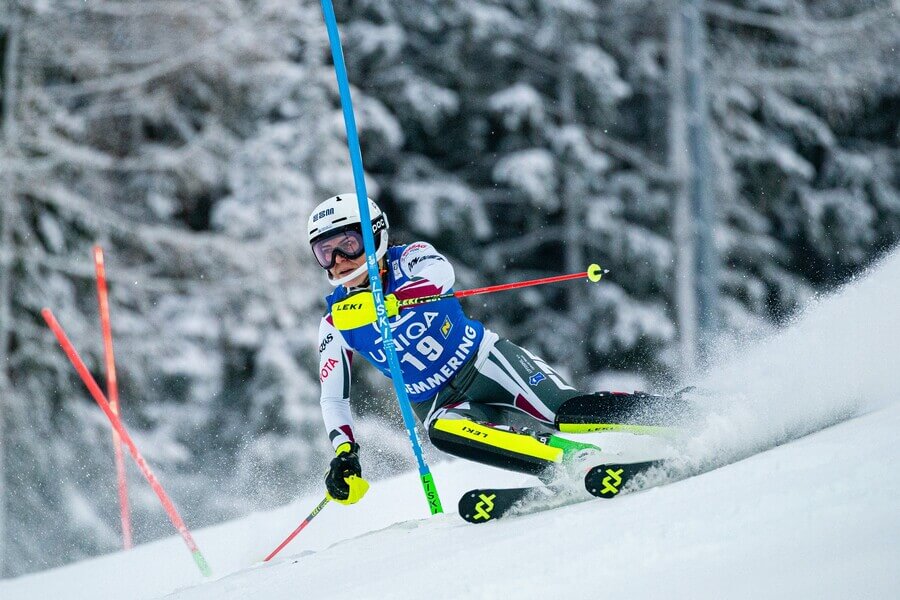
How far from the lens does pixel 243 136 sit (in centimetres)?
1505

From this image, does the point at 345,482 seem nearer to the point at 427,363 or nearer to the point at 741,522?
the point at 427,363

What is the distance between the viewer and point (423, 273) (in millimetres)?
4434

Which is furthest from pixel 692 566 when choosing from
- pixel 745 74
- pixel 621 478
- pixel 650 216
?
pixel 745 74

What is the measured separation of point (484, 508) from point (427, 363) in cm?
87

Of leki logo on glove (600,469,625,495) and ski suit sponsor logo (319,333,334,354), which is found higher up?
ski suit sponsor logo (319,333,334,354)

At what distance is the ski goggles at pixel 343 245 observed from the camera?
4.55 m

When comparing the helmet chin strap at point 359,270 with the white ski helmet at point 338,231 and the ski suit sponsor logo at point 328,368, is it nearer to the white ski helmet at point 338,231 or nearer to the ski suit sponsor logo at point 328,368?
the white ski helmet at point 338,231

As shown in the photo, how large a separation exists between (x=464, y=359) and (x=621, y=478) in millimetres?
1260

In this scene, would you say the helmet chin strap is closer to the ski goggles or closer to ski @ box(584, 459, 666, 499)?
the ski goggles

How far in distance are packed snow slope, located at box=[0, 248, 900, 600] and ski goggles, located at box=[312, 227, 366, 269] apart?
121 cm

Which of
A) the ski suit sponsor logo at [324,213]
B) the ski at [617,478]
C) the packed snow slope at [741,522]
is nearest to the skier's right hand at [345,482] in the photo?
the packed snow slope at [741,522]

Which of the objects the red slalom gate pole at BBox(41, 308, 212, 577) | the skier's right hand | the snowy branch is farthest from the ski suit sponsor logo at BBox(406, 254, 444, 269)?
the snowy branch

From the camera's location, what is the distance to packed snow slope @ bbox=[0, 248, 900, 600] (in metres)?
2.38

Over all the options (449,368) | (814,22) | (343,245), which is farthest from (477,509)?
(814,22)
